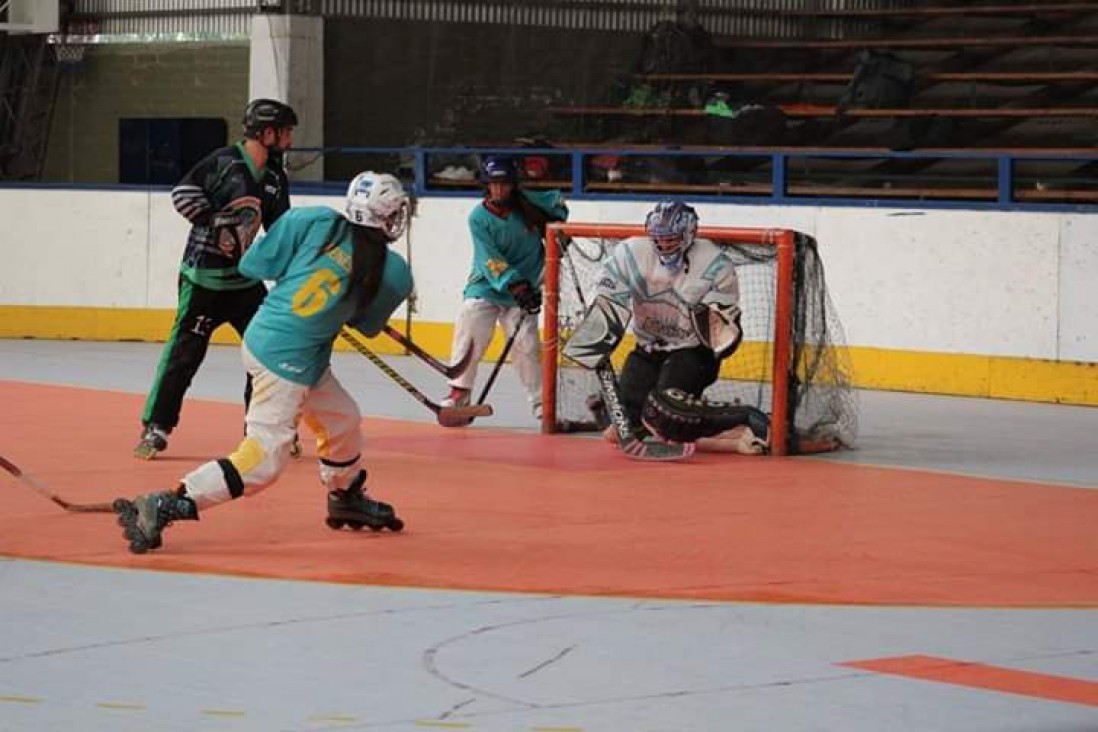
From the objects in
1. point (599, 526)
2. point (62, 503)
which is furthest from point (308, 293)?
point (599, 526)

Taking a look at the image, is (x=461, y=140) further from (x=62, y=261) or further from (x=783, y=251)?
(x=783, y=251)

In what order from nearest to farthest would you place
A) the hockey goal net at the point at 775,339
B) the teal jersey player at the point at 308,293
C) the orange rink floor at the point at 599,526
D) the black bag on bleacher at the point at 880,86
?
the orange rink floor at the point at 599,526 < the teal jersey player at the point at 308,293 < the hockey goal net at the point at 775,339 < the black bag on bleacher at the point at 880,86

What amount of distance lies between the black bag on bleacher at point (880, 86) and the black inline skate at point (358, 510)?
43.9ft

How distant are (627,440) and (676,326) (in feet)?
2.22

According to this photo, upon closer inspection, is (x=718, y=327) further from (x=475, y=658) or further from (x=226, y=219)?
(x=475, y=658)

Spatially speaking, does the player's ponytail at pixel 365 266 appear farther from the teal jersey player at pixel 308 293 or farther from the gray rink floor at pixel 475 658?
the gray rink floor at pixel 475 658

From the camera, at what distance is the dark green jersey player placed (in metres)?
11.3

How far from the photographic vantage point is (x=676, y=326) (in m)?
12.0

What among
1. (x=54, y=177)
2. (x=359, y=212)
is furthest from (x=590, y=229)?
(x=54, y=177)

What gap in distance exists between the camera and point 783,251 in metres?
12.2

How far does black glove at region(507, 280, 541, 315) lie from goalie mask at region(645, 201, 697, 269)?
1.37 metres

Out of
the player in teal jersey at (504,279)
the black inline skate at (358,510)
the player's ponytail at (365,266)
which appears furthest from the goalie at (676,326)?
the player's ponytail at (365,266)

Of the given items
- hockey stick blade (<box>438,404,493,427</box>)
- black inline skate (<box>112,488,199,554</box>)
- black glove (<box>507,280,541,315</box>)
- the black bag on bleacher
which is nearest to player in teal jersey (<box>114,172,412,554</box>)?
black inline skate (<box>112,488,199,554</box>)

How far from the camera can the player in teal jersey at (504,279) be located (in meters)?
13.2
